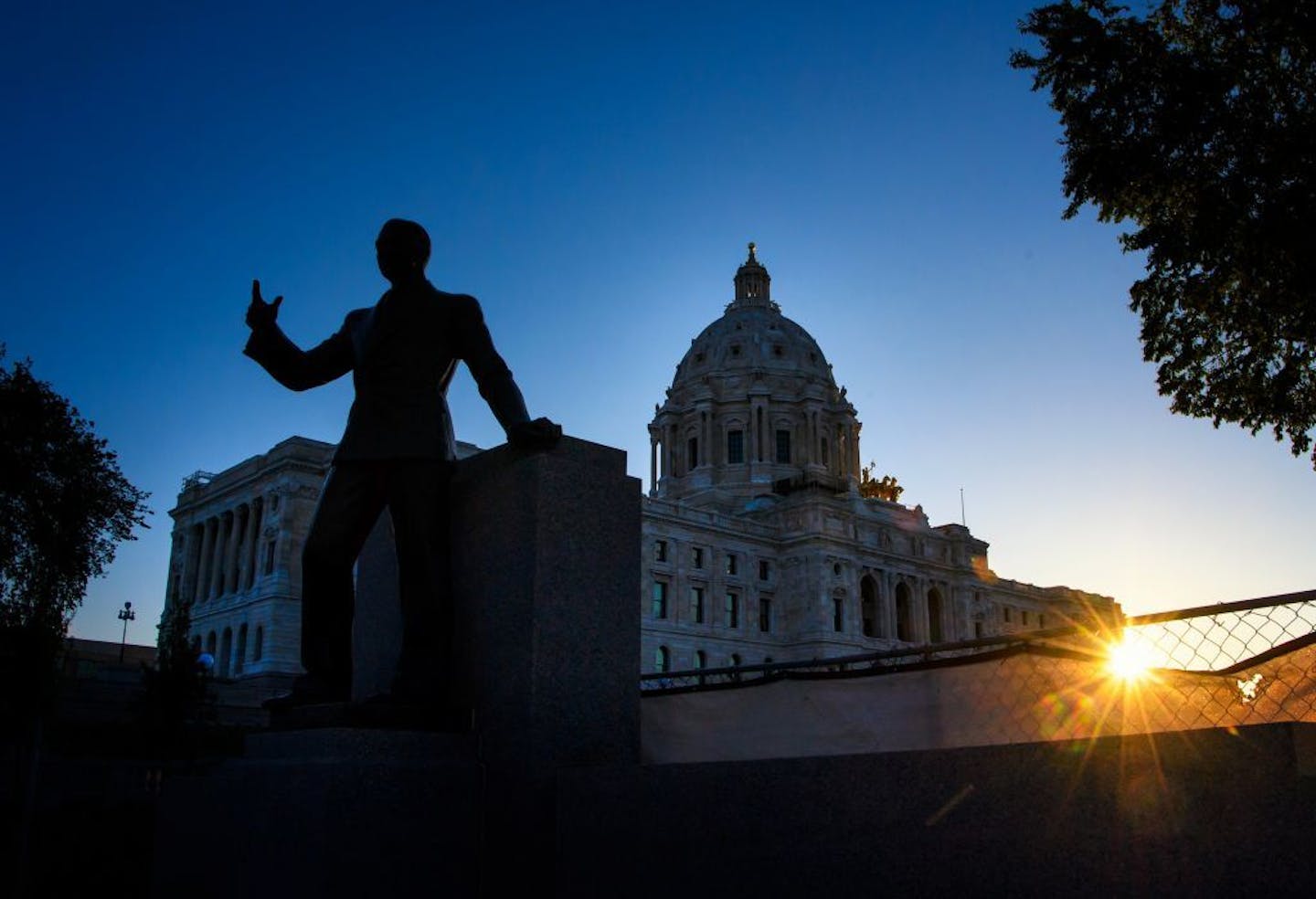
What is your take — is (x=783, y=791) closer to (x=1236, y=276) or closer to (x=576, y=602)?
(x=576, y=602)

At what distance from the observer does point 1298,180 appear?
434 inches

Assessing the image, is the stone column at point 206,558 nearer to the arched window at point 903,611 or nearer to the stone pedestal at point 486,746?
the arched window at point 903,611

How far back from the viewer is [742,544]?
66750mm

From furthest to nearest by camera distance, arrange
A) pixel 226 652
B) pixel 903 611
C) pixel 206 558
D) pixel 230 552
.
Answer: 1. pixel 903 611
2. pixel 206 558
3. pixel 230 552
4. pixel 226 652

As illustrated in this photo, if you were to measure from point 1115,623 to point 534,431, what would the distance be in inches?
A: 108

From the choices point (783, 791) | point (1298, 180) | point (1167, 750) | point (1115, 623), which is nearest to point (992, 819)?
point (1167, 750)

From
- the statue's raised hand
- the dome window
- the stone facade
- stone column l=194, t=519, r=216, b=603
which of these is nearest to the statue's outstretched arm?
the statue's raised hand

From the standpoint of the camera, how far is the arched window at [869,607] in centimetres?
7112

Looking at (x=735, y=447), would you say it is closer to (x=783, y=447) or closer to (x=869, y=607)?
(x=783, y=447)

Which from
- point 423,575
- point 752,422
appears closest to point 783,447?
point 752,422

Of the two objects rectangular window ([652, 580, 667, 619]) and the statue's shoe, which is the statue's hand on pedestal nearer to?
the statue's shoe

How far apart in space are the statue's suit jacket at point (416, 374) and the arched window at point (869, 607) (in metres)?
67.2

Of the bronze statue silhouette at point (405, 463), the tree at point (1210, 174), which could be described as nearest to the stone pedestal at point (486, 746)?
the bronze statue silhouette at point (405, 463)

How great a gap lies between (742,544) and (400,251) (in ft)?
203
